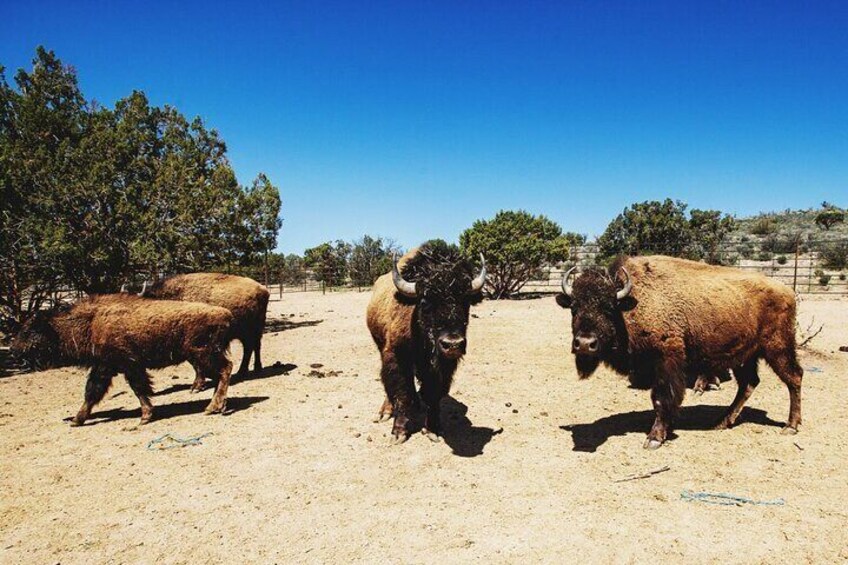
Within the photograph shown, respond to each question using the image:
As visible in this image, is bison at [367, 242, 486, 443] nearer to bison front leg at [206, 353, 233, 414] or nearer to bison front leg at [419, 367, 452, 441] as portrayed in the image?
bison front leg at [419, 367, 452, 441]

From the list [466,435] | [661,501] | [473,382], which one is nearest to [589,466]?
[661,501]

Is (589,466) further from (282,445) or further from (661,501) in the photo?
(282,445)

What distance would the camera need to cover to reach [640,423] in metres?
6.48

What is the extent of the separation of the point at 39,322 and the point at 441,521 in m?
6.82

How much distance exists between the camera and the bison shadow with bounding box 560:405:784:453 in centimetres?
593

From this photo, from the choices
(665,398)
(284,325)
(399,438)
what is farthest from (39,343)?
(284,325)

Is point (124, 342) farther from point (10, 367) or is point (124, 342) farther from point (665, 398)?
point (665, 398)

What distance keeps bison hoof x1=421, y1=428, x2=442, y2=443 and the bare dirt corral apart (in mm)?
106

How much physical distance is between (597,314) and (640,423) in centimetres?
209

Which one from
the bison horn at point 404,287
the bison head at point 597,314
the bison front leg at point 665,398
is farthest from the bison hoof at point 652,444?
the bison horn at point 404,287

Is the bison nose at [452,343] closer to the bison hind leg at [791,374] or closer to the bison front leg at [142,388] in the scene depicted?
the bison hind leg at [791,374]

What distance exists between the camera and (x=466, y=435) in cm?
618

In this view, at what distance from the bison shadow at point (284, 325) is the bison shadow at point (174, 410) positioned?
305 inches

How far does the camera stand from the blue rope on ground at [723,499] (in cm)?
418
